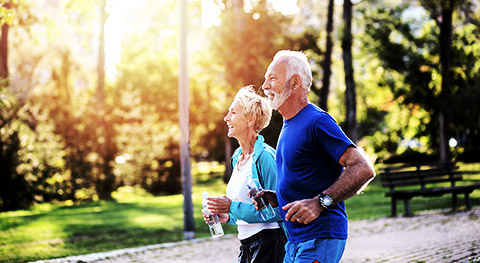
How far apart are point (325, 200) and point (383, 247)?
805cm

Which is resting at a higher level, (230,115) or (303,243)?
(230,115)

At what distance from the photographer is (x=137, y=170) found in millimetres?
27781

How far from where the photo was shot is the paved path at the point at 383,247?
1003 cm

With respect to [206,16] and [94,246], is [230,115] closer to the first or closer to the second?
[94,246]

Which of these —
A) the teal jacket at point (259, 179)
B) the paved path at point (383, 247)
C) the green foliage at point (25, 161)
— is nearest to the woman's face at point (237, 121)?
the teal jacket at point (259, 179)

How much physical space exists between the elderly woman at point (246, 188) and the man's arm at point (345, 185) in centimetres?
102

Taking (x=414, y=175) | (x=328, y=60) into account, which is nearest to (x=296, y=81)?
(x=414, y=175)

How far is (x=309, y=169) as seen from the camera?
11.5ft

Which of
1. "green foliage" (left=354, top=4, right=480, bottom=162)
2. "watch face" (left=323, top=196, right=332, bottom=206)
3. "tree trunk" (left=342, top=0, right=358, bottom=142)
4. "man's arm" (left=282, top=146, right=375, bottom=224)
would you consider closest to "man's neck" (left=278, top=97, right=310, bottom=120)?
"man's arm" (left=282, top=146, right=375, bottom=224)

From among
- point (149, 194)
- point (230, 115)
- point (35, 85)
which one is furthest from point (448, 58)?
point (230, 115)

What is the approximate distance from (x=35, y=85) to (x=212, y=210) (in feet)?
130

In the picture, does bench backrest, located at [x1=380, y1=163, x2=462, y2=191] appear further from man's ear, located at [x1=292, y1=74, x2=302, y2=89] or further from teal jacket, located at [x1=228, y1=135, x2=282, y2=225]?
man's ear, located at [x1=292, y1=74, x2=302, y2=89]

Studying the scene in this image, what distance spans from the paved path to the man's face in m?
6.21

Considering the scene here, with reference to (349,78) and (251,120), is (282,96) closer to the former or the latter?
(251,120)
